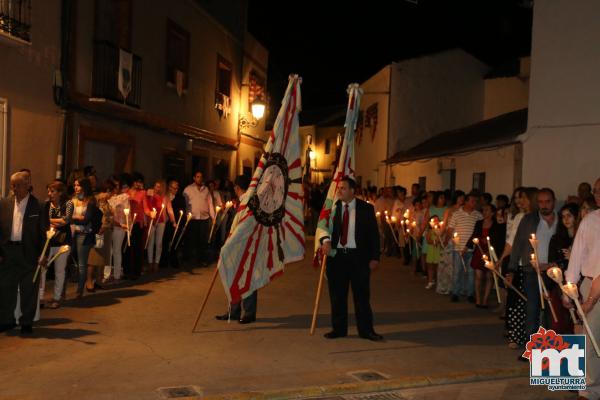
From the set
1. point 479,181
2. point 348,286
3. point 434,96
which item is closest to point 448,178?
point 479,181

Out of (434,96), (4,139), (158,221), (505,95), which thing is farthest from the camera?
(434,96)

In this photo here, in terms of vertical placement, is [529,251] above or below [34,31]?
below

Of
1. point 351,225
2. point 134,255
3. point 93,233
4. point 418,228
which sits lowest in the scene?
point 134,255

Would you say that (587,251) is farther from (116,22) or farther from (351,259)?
(116,22)

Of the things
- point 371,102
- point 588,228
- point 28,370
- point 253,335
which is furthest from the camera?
point 371,102

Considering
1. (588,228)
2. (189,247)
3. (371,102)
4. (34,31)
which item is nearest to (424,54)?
(371,102)

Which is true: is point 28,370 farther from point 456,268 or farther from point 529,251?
point 456,268

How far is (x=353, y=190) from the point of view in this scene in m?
8.46

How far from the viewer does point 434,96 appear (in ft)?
99.1

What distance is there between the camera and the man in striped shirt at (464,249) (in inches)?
437

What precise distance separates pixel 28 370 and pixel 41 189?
678 centimetres

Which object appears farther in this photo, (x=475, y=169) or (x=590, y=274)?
(x=475, y=169)

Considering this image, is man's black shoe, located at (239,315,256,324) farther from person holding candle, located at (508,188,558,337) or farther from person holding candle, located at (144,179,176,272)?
person holding candle, located at (144,179,176,272)

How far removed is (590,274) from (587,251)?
199mm
